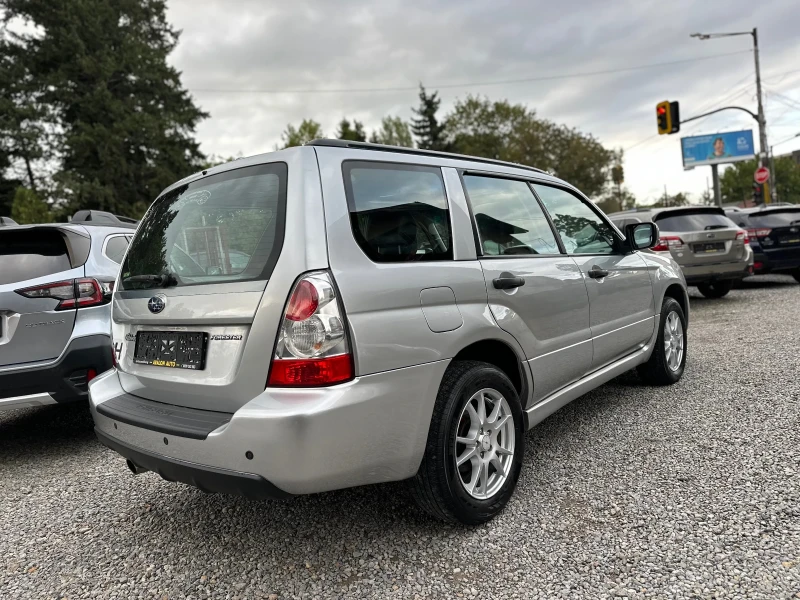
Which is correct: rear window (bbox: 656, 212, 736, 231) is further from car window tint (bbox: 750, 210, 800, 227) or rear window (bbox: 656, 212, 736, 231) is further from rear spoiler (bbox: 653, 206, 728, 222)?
car window tint (bbox: 750, 210, 800, 227)

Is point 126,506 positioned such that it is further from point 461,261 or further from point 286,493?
point 461,261

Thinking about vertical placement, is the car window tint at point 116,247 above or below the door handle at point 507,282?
above

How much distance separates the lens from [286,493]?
209cm

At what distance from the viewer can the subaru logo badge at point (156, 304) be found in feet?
8.14

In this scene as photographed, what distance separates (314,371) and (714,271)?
8.18 meters

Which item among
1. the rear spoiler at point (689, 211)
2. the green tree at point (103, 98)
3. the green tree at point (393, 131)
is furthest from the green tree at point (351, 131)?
the rear spoiler at point (689, 211)

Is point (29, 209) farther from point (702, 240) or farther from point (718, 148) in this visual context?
point (718, 148)

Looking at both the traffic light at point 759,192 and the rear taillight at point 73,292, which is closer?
the rear taillight at point 73,292

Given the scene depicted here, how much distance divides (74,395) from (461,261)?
8.85ft

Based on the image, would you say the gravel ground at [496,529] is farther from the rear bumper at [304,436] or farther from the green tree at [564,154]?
the green tree at [564,154]

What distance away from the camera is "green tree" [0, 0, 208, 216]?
92.5 feet

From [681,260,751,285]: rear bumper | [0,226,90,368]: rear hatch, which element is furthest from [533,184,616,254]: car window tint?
[681,260,751,285]: rear bumper

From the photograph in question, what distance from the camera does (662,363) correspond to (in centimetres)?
453

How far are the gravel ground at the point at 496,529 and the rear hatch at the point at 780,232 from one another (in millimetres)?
7283
